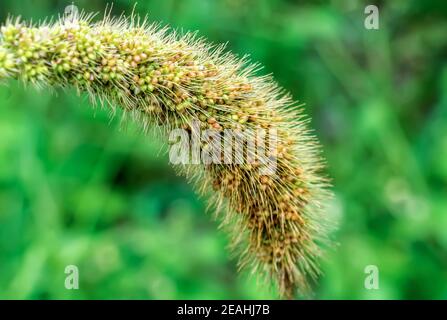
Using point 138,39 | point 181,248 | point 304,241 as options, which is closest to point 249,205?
point 304,241

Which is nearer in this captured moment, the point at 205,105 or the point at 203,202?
the point at 205,105

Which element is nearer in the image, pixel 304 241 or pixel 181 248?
pixel 304 241

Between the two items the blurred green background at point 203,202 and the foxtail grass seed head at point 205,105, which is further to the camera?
the blurred green background at point 203,202

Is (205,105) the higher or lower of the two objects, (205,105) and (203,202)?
the lower

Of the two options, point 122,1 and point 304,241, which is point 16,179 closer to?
point 122,1
